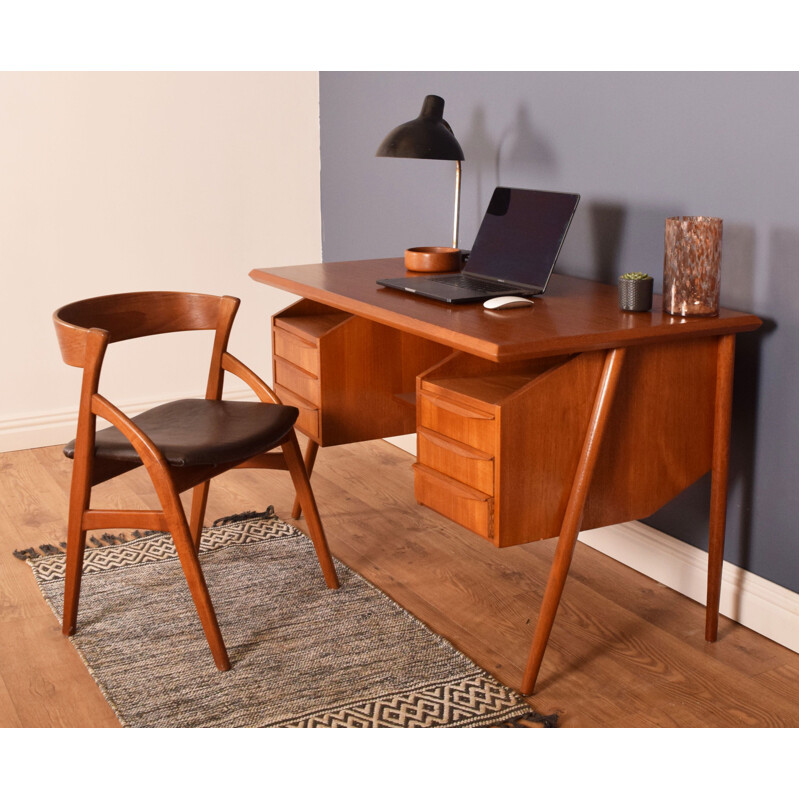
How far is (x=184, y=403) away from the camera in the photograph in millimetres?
2275

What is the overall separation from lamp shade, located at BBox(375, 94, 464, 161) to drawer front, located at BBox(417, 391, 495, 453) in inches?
29.7

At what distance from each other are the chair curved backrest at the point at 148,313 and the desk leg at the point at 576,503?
892 mm

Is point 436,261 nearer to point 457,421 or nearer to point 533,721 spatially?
point 457,421

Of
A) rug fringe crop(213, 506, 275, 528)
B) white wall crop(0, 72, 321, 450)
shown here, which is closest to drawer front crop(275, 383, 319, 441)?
rug fringe crop(213, 506, 275, 528)

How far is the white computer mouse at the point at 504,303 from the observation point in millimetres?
1969

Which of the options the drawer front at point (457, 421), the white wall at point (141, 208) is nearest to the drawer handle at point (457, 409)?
the drawer front at point (457, 421)

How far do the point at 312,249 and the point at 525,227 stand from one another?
174cm

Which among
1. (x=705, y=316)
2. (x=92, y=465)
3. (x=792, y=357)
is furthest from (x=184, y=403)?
(x=792, y=357)

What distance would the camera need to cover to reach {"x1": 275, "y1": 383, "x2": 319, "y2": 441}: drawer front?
2.41 metres

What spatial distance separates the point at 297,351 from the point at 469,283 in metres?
0.49

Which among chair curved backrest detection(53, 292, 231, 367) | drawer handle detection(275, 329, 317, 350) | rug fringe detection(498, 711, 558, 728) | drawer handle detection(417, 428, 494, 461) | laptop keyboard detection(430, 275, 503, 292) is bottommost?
rug fringe detection(498, 711, 558, 728)

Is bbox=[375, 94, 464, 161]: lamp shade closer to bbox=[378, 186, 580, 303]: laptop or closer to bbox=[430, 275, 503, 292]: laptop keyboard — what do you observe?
bbox=[378, 186, 580, 303]: laptop

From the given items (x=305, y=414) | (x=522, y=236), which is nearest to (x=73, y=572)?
(x=305, y=414)

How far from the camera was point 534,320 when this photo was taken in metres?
1.88
